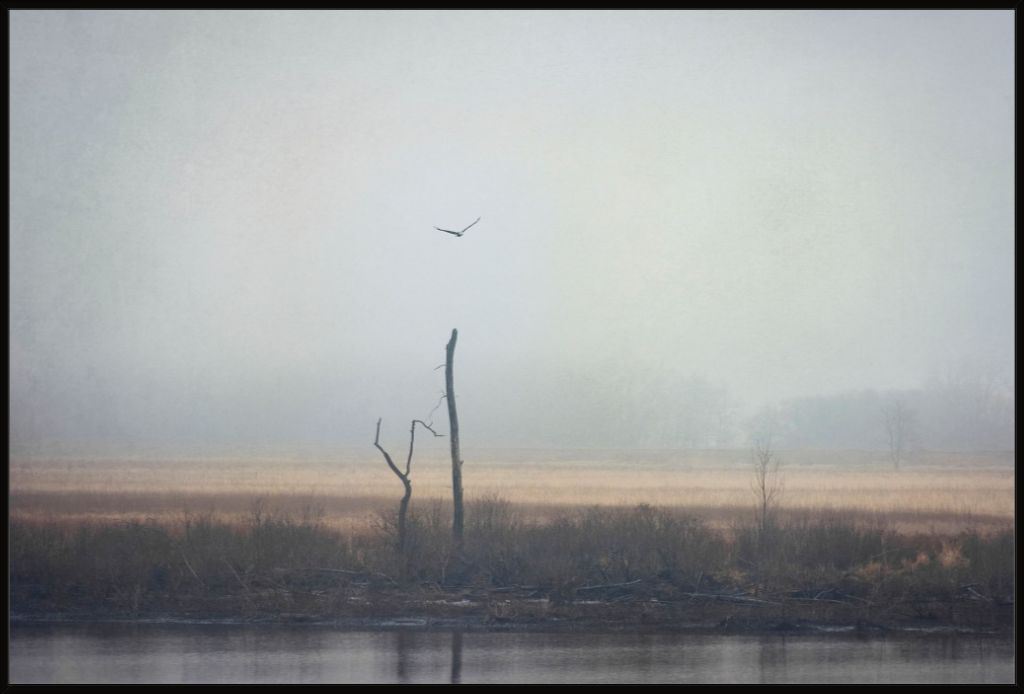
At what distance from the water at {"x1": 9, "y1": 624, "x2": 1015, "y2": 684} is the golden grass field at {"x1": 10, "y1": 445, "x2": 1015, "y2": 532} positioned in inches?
396

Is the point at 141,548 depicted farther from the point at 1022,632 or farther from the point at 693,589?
the point at 1022,632

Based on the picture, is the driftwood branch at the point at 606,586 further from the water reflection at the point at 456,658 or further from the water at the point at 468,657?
the water reflection at the point at 456,658

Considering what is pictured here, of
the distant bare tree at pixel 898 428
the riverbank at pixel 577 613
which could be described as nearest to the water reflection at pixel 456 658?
the riverbank at pixel 577 613

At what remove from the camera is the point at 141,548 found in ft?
70.8

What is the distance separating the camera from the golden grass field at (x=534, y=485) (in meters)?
29.2

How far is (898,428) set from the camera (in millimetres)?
67062

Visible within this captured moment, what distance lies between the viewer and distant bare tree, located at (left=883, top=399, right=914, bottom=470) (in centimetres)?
6600

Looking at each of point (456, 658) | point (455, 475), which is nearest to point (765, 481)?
point (455, 475)

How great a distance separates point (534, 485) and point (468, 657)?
2780cm

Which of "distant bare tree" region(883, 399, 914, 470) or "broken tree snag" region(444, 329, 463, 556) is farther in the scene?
"distant bare tree" region(883, 399, 914, 470)

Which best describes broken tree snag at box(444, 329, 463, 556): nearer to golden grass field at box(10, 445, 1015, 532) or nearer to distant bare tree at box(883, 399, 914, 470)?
golden grass field at box(10, 445, 1015, 532)

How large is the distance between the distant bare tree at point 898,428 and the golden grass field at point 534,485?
1.26 m

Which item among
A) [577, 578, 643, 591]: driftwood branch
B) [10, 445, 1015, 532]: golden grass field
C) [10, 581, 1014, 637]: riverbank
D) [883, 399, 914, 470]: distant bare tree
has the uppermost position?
[883, 399, 914, 470]: distant bare tree

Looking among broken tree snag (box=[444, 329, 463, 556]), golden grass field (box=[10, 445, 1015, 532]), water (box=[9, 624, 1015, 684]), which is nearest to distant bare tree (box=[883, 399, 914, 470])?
golden grass field (box=[10, 445, 1015, 532])
